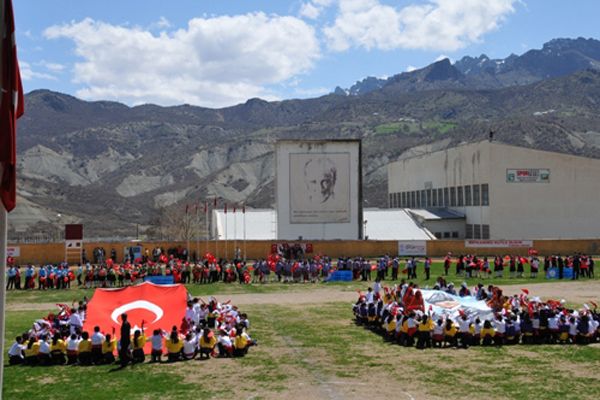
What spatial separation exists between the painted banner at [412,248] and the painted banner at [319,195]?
6.89m

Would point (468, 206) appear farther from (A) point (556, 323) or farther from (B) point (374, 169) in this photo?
(B) point (374, 169)

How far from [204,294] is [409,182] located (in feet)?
177

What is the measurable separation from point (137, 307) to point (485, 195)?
51.3 meters

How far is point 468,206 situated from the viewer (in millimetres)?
72625

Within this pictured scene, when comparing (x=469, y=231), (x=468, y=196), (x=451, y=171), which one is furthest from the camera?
(x=451, y=171)

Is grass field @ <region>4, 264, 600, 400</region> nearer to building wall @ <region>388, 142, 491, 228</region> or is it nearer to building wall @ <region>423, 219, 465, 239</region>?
building wall @ <region>388, 142, 491, 228</region>

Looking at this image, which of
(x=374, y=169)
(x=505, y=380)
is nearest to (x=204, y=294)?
(x=505, y=380)

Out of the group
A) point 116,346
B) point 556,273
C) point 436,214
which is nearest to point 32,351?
point 116,346

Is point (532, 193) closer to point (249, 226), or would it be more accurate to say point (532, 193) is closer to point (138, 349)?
point (249, 226)

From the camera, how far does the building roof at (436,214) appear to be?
72.4 metres

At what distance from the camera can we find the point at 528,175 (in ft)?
226

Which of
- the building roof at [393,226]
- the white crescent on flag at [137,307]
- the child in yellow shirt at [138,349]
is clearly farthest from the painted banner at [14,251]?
the child in yellow shirt at [138,349]

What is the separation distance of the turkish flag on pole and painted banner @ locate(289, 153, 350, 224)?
56.9m

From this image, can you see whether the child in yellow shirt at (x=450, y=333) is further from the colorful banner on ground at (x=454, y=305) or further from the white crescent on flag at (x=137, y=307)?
the white crescent on flag at (x=137, y=307)
